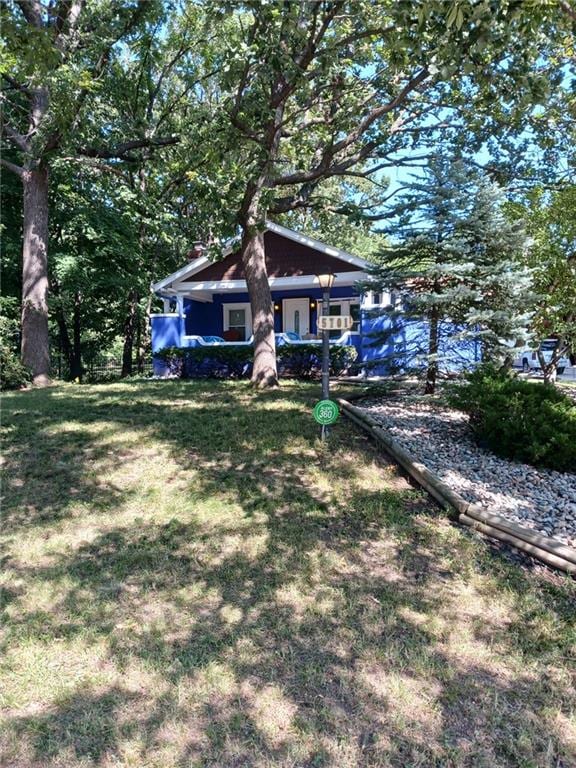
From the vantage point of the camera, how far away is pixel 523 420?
5.20 metres

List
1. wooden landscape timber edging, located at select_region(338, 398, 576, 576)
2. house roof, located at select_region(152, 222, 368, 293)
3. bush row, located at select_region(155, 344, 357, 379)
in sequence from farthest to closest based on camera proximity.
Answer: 1. house roof, located at select_region(152, 222, 368, 293)
2. bush row, located at select_region(155, 344, 357, 379)
3. wooden landscape timber edging, located at select_region(338, 398, 576, 576)

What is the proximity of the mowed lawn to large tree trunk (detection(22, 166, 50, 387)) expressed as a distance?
8.29 m

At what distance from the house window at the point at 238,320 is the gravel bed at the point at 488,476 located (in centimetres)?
1143

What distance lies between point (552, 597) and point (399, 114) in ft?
42.9

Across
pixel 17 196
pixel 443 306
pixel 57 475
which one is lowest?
pixel 57 475

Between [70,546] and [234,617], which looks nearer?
[234,617]

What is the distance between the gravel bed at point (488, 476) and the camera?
3.99 m

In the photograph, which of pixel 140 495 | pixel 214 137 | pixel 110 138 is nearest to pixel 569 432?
pixel 140 495

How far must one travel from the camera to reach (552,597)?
9.88ft

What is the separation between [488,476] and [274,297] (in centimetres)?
1313

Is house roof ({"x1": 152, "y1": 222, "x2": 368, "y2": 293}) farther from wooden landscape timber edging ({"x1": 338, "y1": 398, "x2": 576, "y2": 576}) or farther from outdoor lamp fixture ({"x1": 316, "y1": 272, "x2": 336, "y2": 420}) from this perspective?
wooden landscape timber edging ({"x1": 338, "y1": 398, "x2": 576, "y2": 576})

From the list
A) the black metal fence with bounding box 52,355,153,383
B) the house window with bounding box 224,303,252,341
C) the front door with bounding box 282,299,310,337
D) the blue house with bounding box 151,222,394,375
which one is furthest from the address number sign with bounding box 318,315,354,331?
the black metal fence with bounding box 52,355,153,383

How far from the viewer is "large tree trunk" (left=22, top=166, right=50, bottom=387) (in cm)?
1230

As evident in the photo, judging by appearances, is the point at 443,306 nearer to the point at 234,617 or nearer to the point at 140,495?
the point at 140,495
